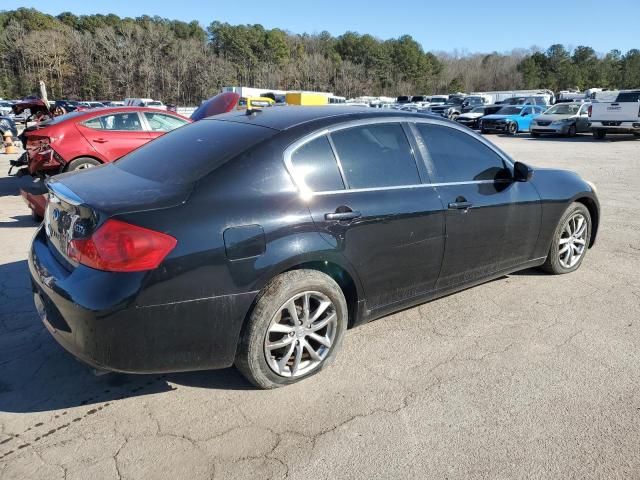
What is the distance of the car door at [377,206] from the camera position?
10.0 feet

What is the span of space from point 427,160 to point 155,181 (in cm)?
192

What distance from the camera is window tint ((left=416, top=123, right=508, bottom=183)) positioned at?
12.2ft

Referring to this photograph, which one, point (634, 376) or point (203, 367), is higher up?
point (203, 367)

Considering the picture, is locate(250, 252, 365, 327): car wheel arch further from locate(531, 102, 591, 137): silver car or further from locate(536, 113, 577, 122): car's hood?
locate(536, 113, 577, 122): car's hood

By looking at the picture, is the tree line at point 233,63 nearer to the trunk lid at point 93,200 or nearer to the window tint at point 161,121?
the window tint at point 161,121

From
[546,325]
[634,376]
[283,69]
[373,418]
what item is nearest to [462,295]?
[546,325]

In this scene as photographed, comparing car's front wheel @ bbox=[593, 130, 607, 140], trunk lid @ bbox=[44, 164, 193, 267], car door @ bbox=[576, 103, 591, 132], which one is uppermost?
trunk lid @ bbox=[44, 164, 193, 267]

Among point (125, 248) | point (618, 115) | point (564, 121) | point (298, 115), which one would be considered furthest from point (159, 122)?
point (564, 121)

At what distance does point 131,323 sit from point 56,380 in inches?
40.8

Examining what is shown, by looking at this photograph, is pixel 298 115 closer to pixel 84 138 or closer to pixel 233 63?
pixel 84 138

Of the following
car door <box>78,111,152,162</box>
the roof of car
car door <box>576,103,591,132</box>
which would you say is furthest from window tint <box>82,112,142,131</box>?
car door <box>576,103,591,132</box>

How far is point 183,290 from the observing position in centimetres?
251

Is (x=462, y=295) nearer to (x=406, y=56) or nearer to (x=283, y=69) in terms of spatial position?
(x=283, y=69)

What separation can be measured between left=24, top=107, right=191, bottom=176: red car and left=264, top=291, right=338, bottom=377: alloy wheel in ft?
18.2
